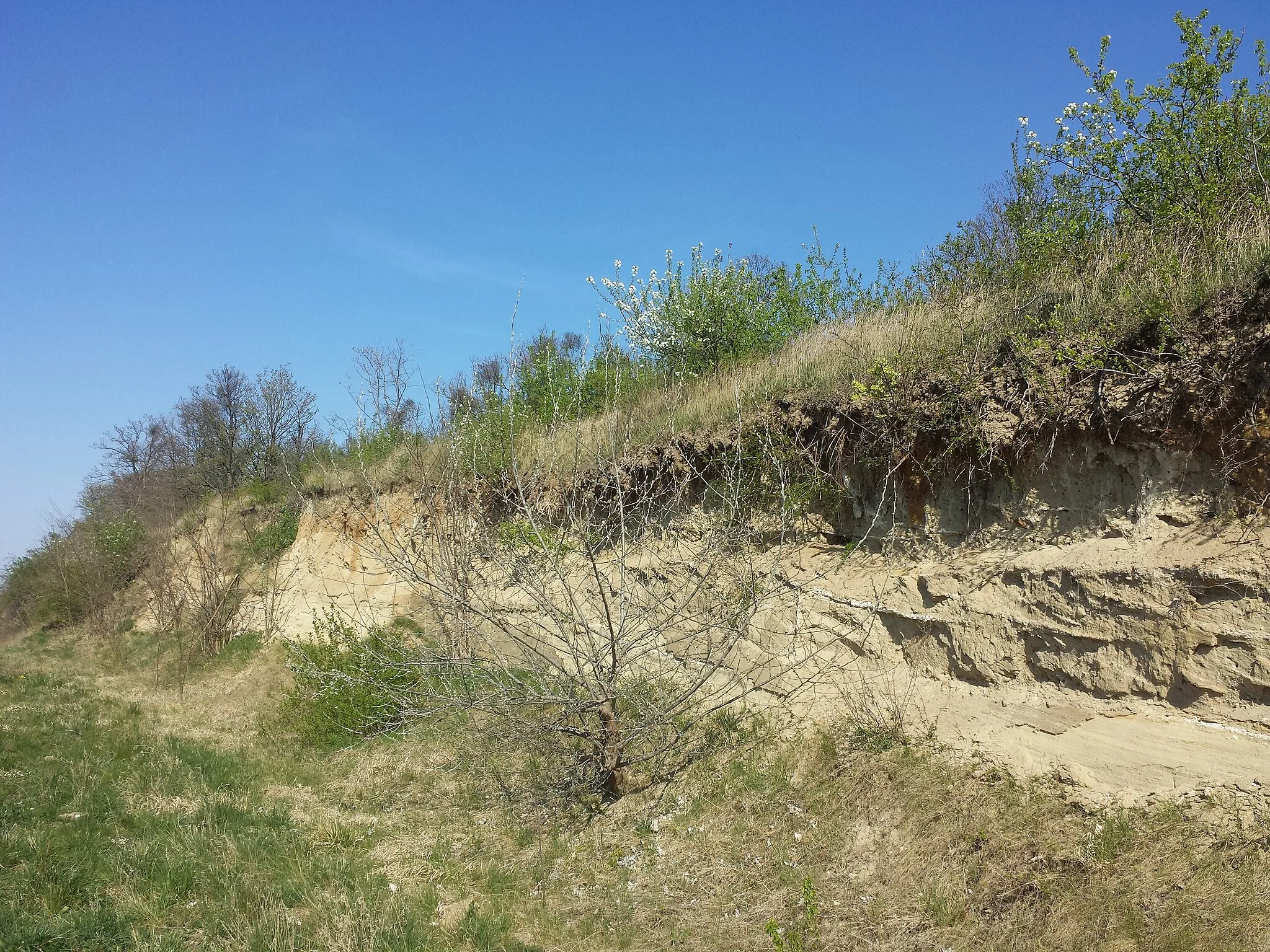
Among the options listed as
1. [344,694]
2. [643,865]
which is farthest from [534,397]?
[643,865]

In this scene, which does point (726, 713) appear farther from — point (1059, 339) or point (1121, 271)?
point (1121, 271)

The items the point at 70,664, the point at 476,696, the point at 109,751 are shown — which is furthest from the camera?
the point at 70,664

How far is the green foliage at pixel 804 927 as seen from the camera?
4.29 m

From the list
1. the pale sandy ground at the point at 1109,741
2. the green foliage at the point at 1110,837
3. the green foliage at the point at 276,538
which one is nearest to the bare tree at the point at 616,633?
the pale sandy ground at the point at 1109,741

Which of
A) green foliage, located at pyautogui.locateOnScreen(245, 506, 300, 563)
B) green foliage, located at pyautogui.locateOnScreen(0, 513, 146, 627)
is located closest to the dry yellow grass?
green foliage, located at pyautogui.locateOnScreen(245, 506, 300, 563)

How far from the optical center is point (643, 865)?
558cm

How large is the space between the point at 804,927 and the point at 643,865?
4.75 feet

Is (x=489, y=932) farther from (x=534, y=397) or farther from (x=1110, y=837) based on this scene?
(x=534, y=397)

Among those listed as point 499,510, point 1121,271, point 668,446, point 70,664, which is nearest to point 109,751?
point 499,510

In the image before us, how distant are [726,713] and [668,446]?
9.91 ft

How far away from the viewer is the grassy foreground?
13.1 feet

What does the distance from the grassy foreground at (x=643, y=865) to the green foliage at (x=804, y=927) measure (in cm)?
2

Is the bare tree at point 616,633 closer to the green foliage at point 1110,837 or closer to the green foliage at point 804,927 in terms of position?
the green foliage at point 804,927

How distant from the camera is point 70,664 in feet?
57.3
